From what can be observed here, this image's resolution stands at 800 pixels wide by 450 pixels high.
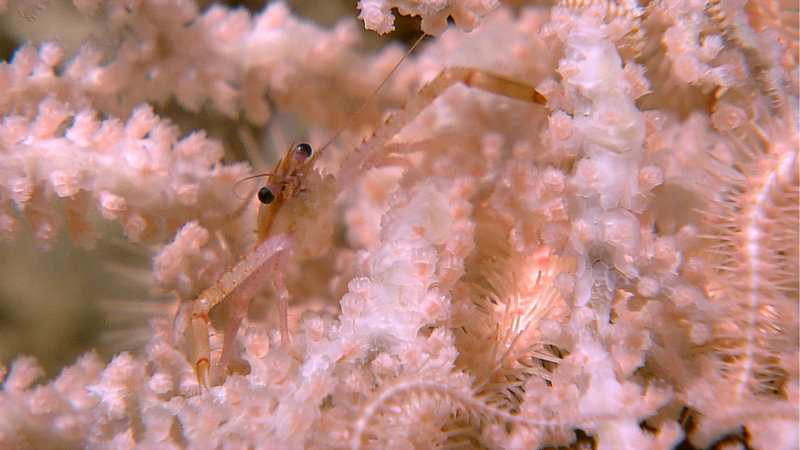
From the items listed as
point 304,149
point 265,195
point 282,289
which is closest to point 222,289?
point 282,289

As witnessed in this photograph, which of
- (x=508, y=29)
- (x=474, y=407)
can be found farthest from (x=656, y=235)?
(x=508, y=29)

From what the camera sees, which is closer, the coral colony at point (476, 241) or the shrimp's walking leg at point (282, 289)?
the coral colony at point (476, 241)

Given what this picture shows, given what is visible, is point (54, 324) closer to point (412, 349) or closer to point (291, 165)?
point (291, 165)

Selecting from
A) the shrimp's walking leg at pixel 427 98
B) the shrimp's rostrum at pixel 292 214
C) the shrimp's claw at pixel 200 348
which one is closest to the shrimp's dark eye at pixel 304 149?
the shrimp's rostrum at pixel 292 214

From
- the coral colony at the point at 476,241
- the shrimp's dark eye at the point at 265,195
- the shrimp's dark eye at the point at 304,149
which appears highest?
the shrimp's dark eye at the point at 304,149

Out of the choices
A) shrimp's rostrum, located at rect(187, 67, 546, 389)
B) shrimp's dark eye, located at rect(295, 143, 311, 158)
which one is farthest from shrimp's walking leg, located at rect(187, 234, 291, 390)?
shrimp's dark eye, located at rect(295, 143, 311, 158)

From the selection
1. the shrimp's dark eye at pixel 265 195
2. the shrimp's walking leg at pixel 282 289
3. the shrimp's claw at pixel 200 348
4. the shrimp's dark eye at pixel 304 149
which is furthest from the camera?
the shrimp's dark eye at pixel 304 149

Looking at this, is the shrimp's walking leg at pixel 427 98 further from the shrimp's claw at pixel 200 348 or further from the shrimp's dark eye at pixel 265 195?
the shrimp's claw at pixel 200 348
